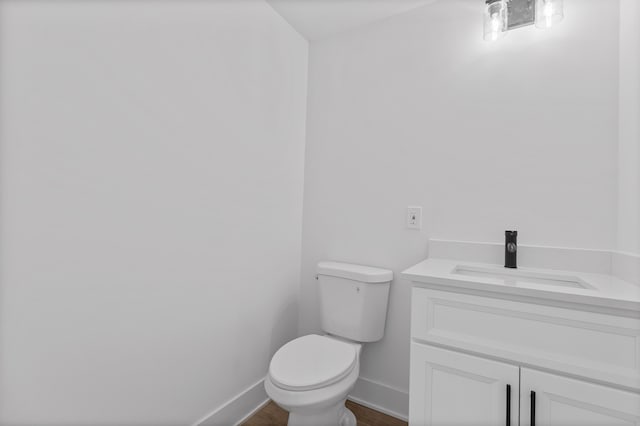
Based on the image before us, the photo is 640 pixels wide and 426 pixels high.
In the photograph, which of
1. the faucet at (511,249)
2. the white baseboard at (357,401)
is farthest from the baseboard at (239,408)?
the faucet at (511,249)

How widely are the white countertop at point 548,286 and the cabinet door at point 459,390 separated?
24cm

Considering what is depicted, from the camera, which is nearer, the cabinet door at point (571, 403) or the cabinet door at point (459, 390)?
the cabinet door at point (571, 403)

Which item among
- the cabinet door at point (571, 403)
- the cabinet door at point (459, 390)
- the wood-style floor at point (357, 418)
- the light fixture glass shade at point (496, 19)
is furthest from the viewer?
the wood-style floor at point (357, 418)

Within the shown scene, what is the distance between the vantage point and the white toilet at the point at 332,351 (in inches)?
46.7

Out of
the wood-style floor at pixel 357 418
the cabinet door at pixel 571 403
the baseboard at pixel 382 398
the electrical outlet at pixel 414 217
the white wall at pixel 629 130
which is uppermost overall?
the white wall at pixel 629 130

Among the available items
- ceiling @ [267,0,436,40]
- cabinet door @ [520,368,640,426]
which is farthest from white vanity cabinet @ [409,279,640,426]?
ceiling @ [267,0,436,40]

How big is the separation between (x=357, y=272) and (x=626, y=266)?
3.43 ft

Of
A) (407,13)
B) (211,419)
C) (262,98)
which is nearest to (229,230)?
(262,98)

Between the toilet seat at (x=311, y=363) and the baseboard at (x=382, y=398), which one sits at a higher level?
the toilet seat at (x=311, y=363)

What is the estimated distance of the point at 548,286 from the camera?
0.98 m

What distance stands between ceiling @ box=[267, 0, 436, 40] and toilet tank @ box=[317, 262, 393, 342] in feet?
4.70

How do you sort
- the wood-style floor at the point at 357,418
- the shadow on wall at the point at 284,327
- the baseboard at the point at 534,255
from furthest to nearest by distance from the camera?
the shadow on wall at the point at 284,327 < the wood-style floor at the point at 357,418 < the baseboard at the point at 534,255

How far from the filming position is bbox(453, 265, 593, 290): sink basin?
47.3 inches

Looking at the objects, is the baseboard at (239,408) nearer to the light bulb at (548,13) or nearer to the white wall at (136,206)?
the white wall at (136,206)
